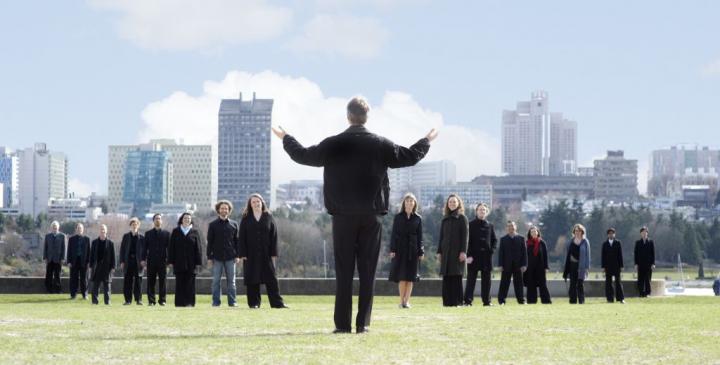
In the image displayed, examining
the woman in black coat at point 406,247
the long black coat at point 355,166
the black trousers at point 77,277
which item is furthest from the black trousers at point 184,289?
the long black coat at point 355,166

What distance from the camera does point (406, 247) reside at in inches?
1039

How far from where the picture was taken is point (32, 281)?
133 feet

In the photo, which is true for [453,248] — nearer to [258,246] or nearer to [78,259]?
[258,246]

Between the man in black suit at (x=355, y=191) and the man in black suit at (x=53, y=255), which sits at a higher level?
the man in black suit at (x=355, y=191)

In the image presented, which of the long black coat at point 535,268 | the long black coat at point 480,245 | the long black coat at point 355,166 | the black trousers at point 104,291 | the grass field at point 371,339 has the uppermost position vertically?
the long black coat at point 355,166

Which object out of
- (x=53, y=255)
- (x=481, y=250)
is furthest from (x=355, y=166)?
(x=53, y=255)

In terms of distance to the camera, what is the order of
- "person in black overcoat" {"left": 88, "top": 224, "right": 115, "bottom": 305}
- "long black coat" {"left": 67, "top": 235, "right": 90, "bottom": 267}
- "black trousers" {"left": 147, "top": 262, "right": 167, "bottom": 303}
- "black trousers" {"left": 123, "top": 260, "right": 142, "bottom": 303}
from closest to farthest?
"black trousers" {"left": 147, "top": 262, "right": 167, "bottom": 303} → "black trousers" {"left": 123, "top": 260, "right": 142, "bottom": 303} → "person in black overcoat" {"left": 88, "top": 224, "right": 115, "bottom": 305} → "long black coat" {"left": 67, "top": 235, "right": 90, "bottom": 267}

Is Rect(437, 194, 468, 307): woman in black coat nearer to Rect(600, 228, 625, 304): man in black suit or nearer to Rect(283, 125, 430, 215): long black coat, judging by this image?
Rect(600, 228, 625, 304): man in black suit

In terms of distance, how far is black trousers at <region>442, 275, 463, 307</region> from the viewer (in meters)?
27.0

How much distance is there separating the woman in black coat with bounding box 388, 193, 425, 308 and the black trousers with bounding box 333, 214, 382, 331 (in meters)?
10.3

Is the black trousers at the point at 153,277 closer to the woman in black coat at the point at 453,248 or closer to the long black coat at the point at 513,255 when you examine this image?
the woman in black coat at the point at 453,248

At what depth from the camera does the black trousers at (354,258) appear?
621 inches

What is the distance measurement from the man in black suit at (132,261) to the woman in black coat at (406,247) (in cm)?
712

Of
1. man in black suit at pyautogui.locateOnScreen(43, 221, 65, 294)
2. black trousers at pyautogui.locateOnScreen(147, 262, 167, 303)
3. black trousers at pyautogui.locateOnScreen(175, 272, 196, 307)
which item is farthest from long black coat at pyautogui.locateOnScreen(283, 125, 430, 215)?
man in black suit at pyautogui.locateOnScreen(43, 221, 65, 294)
